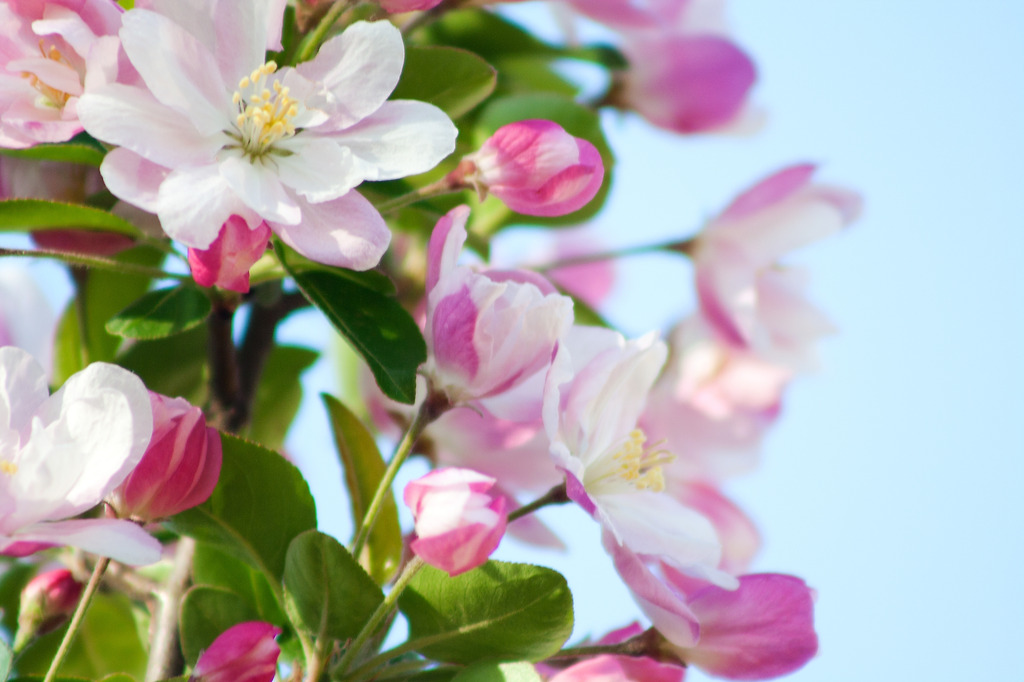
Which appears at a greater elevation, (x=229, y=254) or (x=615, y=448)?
(x=229, y=254)

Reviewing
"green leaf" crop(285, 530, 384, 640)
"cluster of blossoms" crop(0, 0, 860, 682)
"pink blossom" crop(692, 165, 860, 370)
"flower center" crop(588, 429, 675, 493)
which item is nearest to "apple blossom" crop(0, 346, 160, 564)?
"cluster of blossoms" crop(0, 0, 860, 682)

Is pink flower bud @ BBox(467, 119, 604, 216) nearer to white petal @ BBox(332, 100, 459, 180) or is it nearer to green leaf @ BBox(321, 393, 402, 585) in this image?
white petal @ BBox(332, 100, 459, 180)

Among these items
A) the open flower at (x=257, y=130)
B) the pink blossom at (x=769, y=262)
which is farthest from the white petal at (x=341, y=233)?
the pink blossom at (x=769, y=262)

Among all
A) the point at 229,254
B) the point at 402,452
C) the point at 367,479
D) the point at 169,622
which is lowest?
the point at 169,622

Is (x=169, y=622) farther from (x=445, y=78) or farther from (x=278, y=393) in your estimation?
(x=445, y=78)

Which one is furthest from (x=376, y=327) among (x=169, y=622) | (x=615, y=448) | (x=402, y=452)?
(x=169, y=622)

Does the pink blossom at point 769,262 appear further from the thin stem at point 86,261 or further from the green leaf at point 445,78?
the thin stem at point 86,261

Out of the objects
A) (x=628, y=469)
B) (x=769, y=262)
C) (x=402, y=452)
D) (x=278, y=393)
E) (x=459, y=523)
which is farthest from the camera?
(x=769, y=262)
